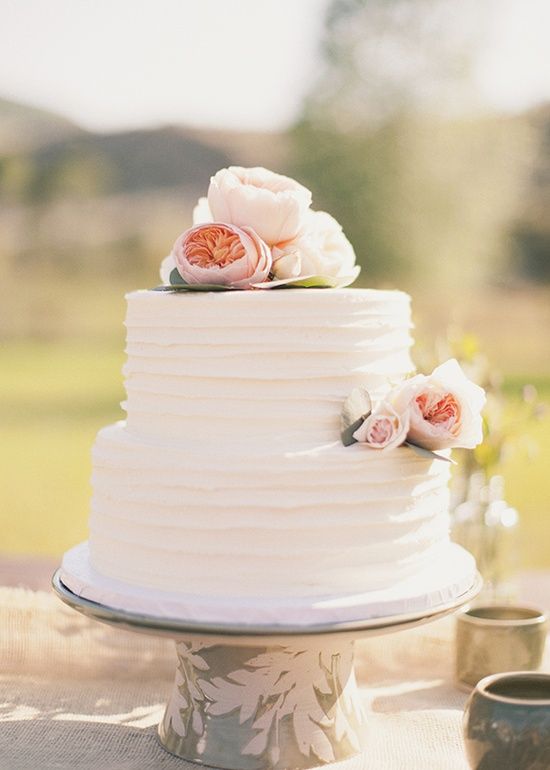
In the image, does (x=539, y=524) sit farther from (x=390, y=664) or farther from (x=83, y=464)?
(x=390, y=664)

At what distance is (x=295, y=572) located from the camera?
2035 millimetres

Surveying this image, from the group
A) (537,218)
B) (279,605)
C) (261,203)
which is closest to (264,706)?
(279,605)

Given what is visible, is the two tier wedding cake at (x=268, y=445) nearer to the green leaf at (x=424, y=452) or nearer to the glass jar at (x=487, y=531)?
the green leaf at (x=424, y=452)

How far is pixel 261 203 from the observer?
2199mm

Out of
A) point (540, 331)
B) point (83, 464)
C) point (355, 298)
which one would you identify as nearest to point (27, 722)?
point (355, 298)

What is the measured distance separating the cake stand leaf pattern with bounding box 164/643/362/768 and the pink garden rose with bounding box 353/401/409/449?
488 mm

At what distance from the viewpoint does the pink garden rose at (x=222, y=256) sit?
214cm

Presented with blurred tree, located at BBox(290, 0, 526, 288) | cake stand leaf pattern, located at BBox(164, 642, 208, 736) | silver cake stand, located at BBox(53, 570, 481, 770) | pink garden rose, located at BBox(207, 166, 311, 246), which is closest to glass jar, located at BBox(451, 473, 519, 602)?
silver cake stand, located at BBox(53, 570, 481, 770)

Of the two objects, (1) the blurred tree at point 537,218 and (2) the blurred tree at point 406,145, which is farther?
(1) the blurred tree at point 537,218

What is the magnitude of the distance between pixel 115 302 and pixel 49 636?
15.8m

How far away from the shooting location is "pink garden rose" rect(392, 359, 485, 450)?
2.12 metres

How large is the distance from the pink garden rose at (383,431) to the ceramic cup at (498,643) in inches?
33.2

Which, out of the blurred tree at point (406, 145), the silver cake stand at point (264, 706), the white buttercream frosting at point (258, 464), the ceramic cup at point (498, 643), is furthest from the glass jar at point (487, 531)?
the blurred tree at point (406, 145)

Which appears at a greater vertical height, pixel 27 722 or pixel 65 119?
pixel 65 119
